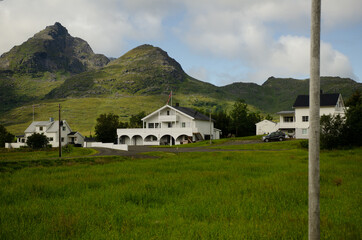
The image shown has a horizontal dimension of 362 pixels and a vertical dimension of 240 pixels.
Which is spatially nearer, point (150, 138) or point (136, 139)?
point (150, 138)

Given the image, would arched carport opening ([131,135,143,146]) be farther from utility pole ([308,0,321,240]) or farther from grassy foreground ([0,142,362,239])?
utility pole ([308,0,321,240])

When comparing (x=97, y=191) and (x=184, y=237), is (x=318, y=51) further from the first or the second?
(x=97, y=191)

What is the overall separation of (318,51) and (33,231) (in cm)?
723

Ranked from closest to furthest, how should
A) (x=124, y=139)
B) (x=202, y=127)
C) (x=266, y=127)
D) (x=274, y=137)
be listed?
1. (x=274, y=137)
2. (x=202, y=127)
3. (x=124, y=139)
4. (x=266, y=127)

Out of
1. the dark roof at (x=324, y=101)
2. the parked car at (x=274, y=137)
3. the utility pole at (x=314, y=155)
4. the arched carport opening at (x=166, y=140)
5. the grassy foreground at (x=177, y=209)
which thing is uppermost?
the dark roof at (x=324, y=101)

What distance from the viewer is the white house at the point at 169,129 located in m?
71.2

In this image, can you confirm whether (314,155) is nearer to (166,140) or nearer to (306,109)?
(306,109)

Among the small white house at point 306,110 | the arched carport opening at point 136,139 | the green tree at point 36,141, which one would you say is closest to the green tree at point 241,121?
the small white house at point 306,110

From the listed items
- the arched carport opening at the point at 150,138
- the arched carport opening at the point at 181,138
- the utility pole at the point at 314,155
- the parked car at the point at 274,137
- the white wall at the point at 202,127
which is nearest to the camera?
the utility pole at the point at 314,155

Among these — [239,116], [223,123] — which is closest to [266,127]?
[239,116]

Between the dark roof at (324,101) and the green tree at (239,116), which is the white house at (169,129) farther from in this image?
the dark roof at (324,101)

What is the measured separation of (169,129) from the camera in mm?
71875

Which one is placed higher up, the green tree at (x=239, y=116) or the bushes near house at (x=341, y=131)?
the green tree at (x=239, y=116)

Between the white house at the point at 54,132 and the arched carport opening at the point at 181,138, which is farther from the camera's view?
the white house at the point at 54,132
